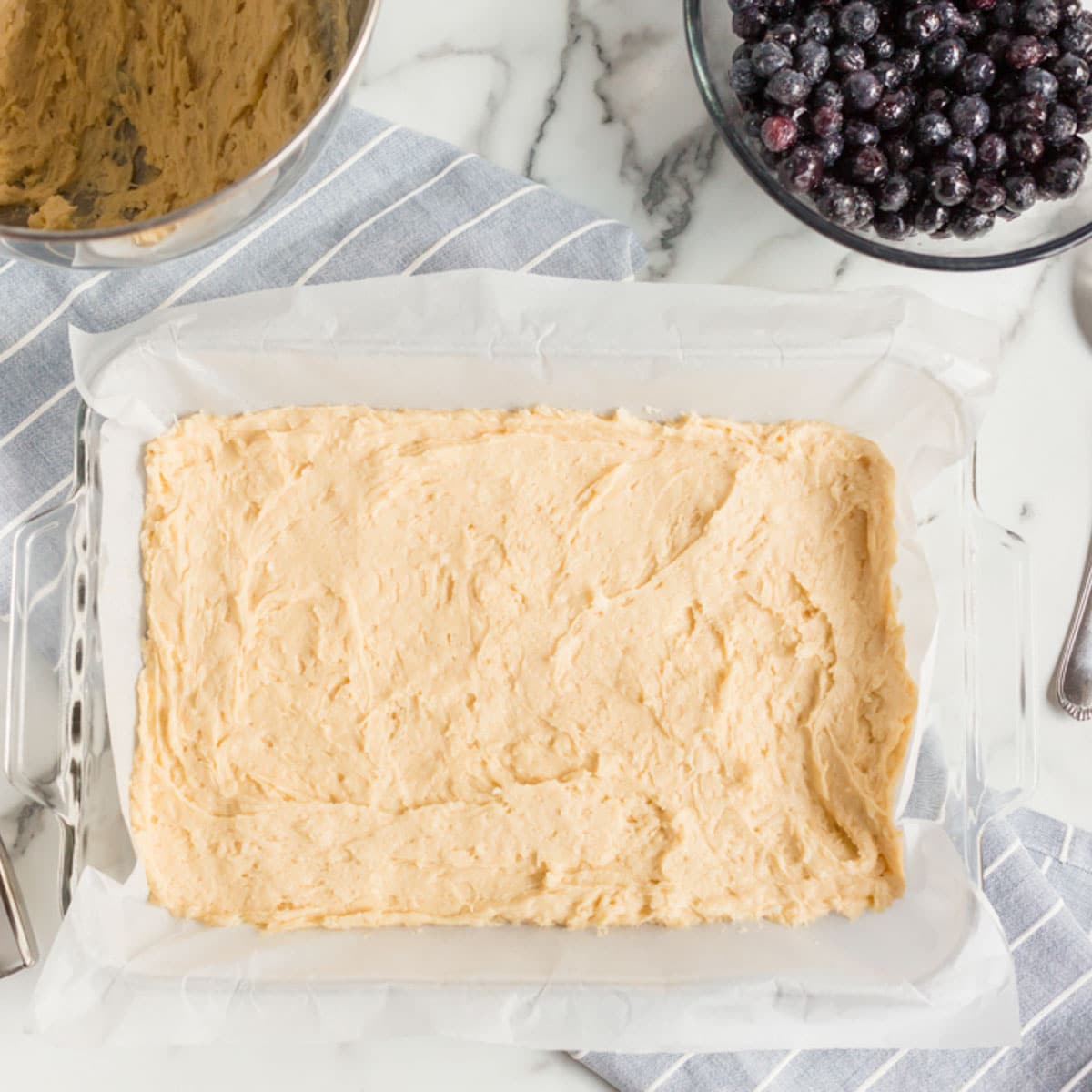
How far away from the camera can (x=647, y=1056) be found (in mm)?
1660

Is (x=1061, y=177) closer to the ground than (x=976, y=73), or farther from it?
closer to the ground

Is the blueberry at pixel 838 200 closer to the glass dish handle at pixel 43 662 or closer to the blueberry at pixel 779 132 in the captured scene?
the blueberry at pixel 779 132

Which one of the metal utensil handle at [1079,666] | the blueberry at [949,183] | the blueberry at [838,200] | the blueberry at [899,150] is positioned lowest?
the metal utensil handle at [1079,666]

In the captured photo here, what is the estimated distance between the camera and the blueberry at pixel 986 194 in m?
1.51

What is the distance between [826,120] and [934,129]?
5.3 inches

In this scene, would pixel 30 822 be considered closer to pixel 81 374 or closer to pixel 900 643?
pixel 81 374

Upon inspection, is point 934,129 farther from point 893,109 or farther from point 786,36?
point 786,36

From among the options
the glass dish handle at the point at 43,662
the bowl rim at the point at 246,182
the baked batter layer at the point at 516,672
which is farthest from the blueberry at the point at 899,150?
the glass dish handle at the point at 43,662

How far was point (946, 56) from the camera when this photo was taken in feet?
4.89

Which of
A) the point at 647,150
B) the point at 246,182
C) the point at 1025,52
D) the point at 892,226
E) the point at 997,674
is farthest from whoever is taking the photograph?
the point at 647,150

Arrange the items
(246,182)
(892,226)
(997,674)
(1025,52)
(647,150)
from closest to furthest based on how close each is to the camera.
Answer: (246,182)
(1025,52)
(892,226)
(997,674)
(647,150)

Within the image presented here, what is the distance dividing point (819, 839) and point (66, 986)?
1014 millimetres

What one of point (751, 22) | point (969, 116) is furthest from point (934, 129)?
point (751, 22)

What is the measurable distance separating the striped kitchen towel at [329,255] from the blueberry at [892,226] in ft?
1.15
